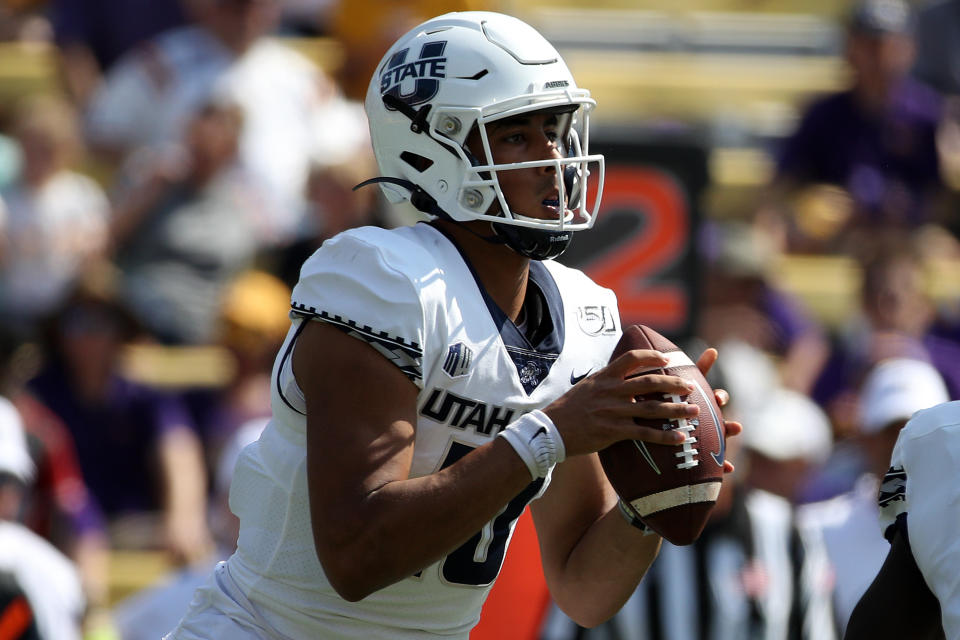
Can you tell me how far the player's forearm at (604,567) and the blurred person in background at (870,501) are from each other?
82.1 inches

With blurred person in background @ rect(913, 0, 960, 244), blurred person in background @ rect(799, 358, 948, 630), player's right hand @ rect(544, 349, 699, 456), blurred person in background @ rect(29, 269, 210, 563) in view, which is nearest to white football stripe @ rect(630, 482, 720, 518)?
player's right hand @ rect(544, 349, 699, 456)

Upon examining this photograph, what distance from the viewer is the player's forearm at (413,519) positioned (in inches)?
91.9

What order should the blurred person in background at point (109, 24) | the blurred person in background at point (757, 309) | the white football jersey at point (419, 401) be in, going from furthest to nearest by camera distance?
the blurred person in background at point (109, 24) < the blurred person in background at point (757, 309) < the white football jersey at point (419, 401)

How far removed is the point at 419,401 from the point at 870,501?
9.45 feet

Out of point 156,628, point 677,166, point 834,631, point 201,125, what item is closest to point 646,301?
point 677,166

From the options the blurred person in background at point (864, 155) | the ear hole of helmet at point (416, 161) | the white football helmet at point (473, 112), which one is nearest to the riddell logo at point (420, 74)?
the white football helmet at point (473, 112)

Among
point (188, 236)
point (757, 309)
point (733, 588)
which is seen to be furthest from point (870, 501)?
point (188, 236)

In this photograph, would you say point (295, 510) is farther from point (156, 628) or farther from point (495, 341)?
point (156, 628)

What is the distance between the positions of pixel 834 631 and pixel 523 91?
99.0 inches

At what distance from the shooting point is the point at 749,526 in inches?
181

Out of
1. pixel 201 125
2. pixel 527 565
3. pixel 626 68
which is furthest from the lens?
pixel 626 68

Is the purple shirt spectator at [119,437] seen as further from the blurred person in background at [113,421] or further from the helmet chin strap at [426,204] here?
the helmet chin strap at [426,204]

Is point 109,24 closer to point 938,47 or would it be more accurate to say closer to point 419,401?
point 938,47

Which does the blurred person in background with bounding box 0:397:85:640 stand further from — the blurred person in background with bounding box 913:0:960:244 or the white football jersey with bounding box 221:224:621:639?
the blurred person in background with bounding box 913:0:960:244
